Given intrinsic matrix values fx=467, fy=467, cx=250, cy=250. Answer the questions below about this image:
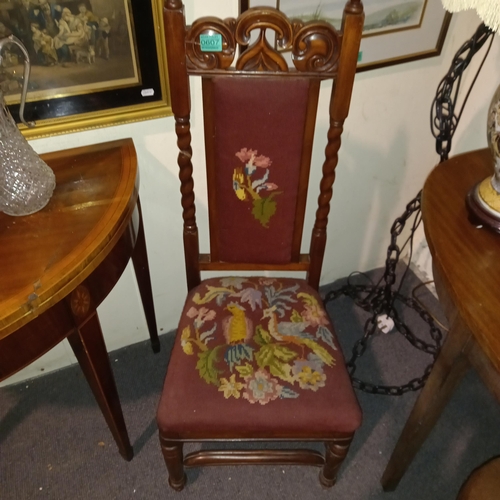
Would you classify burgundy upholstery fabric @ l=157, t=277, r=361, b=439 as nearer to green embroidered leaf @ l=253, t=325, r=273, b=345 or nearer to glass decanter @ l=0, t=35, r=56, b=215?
green embroidered leaf @ l=253, t=325, r=273, b=345

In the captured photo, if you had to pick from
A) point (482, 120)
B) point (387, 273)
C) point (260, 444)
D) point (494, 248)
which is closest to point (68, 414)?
point (260, 444)

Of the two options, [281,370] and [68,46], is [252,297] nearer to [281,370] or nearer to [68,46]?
[281,370]

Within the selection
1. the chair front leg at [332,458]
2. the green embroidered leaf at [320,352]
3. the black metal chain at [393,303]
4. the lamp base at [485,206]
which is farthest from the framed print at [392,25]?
the chair front leg at [332,458]

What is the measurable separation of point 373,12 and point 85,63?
73 cm

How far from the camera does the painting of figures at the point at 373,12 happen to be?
3.66 feet

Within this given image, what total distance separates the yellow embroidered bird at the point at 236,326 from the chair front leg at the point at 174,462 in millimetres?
278

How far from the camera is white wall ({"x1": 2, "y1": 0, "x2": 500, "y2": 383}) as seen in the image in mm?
1238

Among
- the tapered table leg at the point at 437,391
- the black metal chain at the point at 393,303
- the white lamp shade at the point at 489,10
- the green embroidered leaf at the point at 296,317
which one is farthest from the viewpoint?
the black metal chain at the point at 393,303

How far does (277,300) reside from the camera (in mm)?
1232

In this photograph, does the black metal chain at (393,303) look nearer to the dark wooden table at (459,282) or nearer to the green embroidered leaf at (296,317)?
the dark wooden table at (459,282)

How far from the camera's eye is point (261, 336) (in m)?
1.15

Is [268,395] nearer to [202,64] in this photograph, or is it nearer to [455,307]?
[455,307]

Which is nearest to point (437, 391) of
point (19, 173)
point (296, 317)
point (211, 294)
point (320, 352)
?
point (320, 352)

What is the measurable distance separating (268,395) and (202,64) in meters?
0.72
